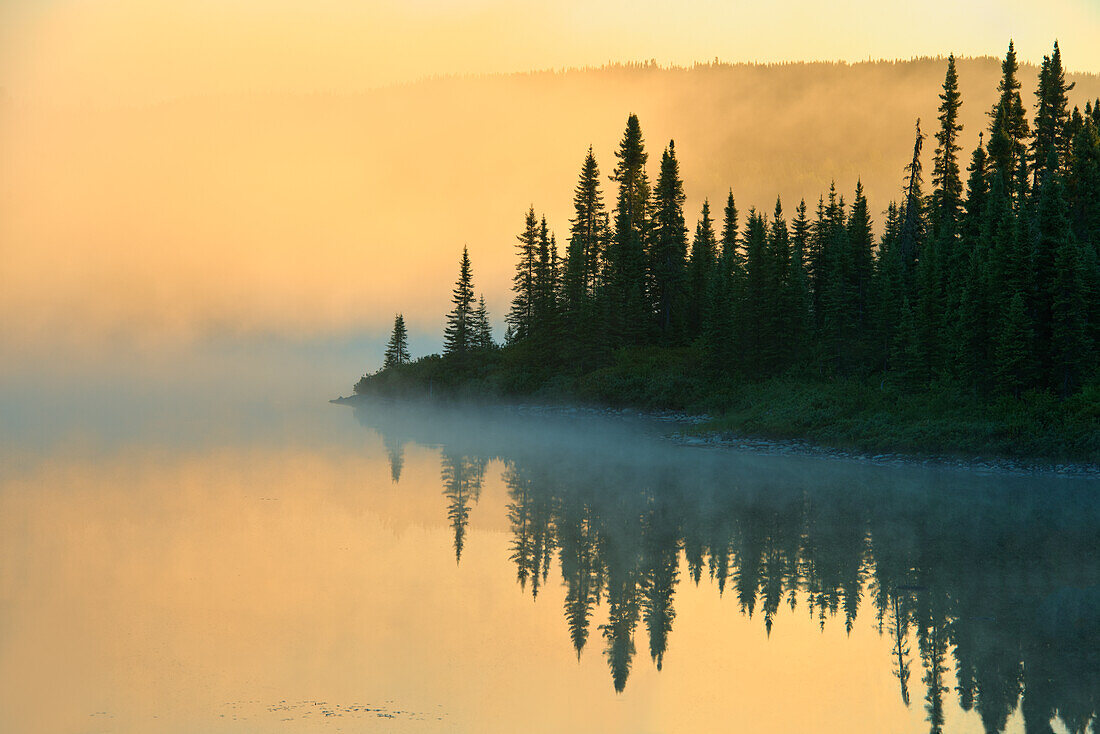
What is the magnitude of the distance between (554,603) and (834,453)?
96.0ft

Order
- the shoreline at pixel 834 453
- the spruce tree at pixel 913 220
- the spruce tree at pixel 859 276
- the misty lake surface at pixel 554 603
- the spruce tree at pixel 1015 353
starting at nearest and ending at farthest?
the misty lake surface at pixel 554 603, the shoreline at pixel 834 453, the spruce tree at pixel 1015 353, the spruce tree at pixel 859 276, the spruce tree at pixel 913 220

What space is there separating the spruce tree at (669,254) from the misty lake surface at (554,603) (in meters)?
48.8

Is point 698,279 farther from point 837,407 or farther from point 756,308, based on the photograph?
point 837,407

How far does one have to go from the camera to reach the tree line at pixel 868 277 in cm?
4675

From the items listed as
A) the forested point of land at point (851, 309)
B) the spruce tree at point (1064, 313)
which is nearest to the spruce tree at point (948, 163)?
the forested point of land at point (851, 309)

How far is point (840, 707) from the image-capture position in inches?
567

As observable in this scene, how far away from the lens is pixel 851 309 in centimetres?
6419

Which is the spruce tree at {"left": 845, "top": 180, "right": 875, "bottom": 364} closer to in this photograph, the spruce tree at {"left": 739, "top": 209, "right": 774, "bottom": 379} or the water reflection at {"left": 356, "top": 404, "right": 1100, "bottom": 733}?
the spruce tree at {"left": 739, "top": 209, "right": 774, "bottom": 379}

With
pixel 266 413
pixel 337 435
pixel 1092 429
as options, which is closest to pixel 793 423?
pixel 1092 429

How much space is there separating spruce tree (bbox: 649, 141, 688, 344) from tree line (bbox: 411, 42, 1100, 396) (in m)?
0.16

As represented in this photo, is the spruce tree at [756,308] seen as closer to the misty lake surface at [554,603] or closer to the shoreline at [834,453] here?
the shoreline at [834,453]

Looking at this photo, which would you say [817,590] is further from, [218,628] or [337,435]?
[337,435]

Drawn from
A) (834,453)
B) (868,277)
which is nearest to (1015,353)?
(834,453)

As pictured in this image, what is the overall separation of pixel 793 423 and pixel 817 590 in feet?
105
